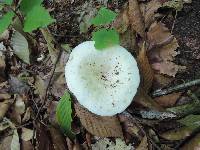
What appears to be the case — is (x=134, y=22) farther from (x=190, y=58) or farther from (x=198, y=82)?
(x=198, y=82)

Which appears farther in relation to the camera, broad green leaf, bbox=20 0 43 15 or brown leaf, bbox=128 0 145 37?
brown leaf, bbox=128 0 145 37

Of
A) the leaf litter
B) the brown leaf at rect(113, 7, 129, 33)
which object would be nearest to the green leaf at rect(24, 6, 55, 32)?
the leaf litter

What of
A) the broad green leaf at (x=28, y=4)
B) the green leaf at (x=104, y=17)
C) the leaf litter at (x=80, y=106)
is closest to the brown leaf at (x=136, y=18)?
the leaf litter at (x=80, y=106)

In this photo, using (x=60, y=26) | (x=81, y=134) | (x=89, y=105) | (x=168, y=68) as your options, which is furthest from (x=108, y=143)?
(x=60, y=26)

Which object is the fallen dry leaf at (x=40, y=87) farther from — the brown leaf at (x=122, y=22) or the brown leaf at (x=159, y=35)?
the brown leaf at (x=159, y=35)

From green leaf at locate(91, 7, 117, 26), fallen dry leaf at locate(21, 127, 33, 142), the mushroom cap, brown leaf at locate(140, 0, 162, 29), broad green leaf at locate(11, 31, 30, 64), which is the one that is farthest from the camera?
broad green leaf at locate(11, 31, 30, 64)

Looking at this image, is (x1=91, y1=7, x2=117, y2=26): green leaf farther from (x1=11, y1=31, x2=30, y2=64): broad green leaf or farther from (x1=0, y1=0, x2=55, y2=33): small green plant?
(x1=11, y1=31, x2=30, y2=64): broad green leaf

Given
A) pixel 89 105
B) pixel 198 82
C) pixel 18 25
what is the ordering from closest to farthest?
pixel 89 105
pixel 198 82
pixel 18 25
